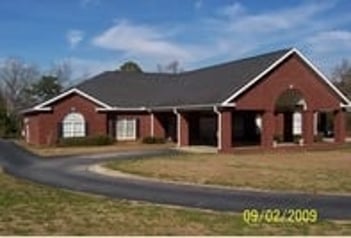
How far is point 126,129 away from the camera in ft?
163

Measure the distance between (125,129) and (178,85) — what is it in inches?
201

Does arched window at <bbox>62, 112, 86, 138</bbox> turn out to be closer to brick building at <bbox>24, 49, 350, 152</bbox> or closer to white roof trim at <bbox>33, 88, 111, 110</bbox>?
brick building at <bbox>24, 49, 350, 152</bbox>

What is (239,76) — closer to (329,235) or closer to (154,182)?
(154,182)

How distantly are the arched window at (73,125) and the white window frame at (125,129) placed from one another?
9.59 ft

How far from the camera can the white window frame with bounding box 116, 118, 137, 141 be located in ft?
162

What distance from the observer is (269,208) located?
16.1 m

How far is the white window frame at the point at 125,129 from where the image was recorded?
49406 mm

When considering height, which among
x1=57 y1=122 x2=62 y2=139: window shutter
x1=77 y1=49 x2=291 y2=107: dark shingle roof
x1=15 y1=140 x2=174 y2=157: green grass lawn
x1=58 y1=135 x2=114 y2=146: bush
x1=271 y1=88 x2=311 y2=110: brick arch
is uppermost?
x1=77 y1=49 x2=291 y2=107: dark shingle roof

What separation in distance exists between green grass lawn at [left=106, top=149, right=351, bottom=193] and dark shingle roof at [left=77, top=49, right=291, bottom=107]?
6.79 meters

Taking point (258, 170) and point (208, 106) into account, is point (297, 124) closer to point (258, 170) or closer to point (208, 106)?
point (208, 106)

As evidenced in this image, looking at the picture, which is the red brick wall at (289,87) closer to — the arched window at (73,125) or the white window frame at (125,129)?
the white window frame at (125,129)

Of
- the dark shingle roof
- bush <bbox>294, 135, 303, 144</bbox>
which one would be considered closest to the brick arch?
the dark shingle roof

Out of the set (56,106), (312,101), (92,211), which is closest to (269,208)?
(92,211)

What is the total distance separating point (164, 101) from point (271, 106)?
9.99m
